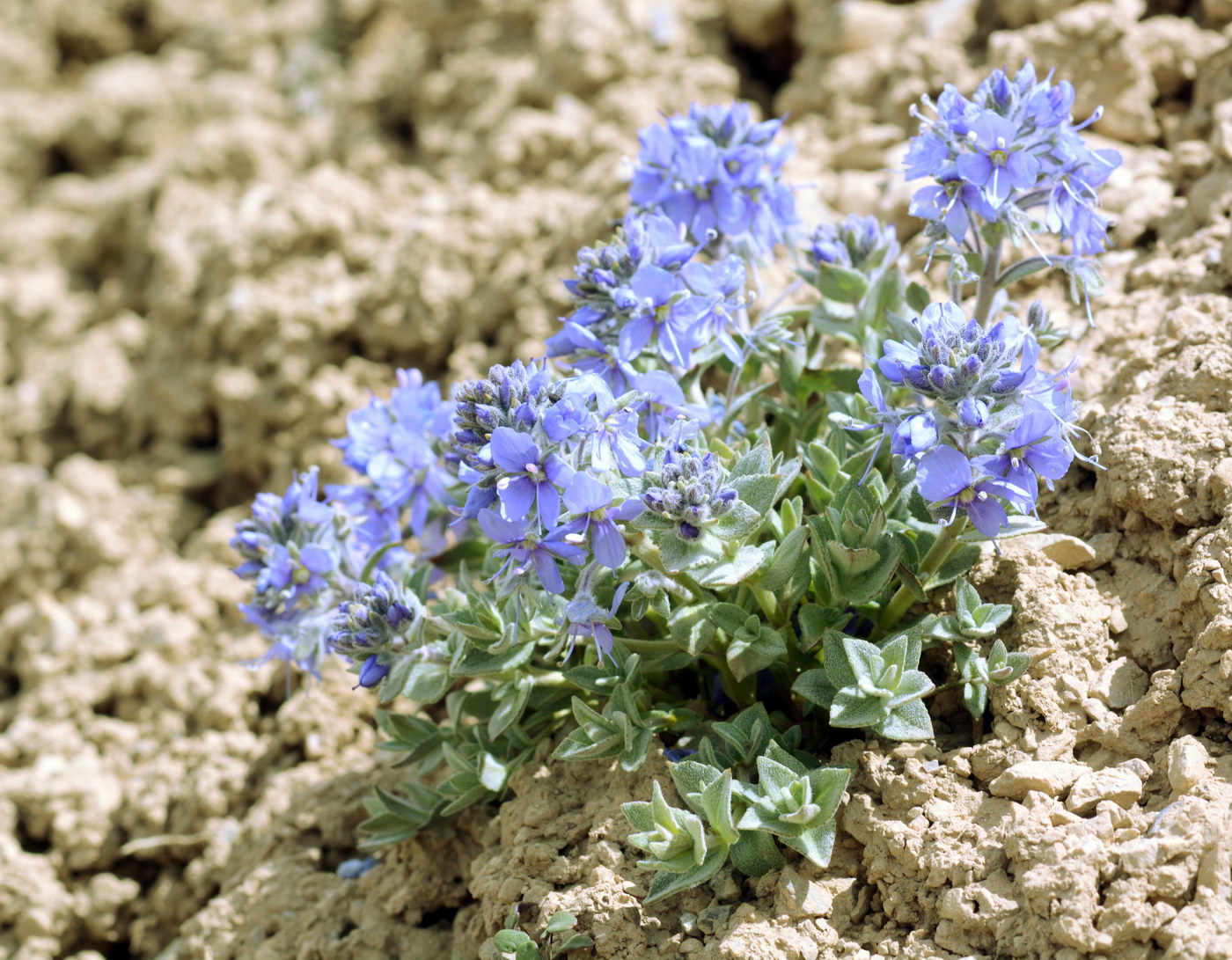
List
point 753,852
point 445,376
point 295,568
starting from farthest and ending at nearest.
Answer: point 445,376 → point 295,568 → point 753,852

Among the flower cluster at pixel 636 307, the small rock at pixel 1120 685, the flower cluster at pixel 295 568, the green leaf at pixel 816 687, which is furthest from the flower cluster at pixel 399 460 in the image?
the small rock at pixel 1120 685

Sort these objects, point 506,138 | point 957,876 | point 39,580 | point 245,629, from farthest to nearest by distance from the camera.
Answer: point 506,138, point 39,580, point 245,629, point 957,876

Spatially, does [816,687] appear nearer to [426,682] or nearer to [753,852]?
[753,852]

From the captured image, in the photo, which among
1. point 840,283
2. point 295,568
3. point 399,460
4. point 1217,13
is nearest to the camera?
point 295,568

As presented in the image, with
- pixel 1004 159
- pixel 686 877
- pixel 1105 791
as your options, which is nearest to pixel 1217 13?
pixel 1004 159

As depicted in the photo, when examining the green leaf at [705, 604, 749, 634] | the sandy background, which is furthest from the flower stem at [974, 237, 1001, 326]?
the green leaf at [705, 604, 749, 634]

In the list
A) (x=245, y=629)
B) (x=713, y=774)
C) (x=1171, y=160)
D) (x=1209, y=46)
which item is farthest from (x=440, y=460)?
(x=1209, y=46)

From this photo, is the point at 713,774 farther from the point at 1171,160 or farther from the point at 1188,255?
the point at 1171,160
